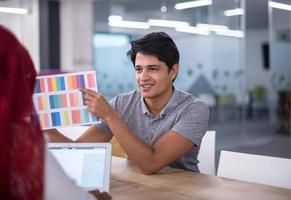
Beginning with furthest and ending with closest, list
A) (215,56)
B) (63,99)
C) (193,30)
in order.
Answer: (215,56)
(193,30)
(63,99)

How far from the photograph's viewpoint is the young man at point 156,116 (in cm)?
149

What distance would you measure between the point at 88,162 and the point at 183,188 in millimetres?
334

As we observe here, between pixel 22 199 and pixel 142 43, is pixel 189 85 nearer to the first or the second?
pixel 142 43

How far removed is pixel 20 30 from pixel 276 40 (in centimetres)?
396

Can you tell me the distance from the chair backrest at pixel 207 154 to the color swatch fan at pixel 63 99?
2.44 feet

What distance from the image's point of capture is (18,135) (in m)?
0.56

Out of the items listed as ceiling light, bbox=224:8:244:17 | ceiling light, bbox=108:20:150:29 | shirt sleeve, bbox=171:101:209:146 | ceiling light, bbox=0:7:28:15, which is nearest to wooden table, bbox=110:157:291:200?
shirt sleeve, bbox=171:101:209:146

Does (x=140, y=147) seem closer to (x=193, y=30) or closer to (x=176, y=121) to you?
(x=176, y=121)

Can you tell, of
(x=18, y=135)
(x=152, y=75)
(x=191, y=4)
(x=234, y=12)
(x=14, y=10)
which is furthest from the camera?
(x=14, y=10)

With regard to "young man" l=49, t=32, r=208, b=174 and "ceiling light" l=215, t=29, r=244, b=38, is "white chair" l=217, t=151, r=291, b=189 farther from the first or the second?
"ceiling light" l=215, t=29, r=244, b=38

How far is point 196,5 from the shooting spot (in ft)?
19.4

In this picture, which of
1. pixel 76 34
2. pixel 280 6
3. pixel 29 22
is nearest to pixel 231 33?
pixel 280 6

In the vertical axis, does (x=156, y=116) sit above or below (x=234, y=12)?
below

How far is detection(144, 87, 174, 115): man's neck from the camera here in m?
1.79
